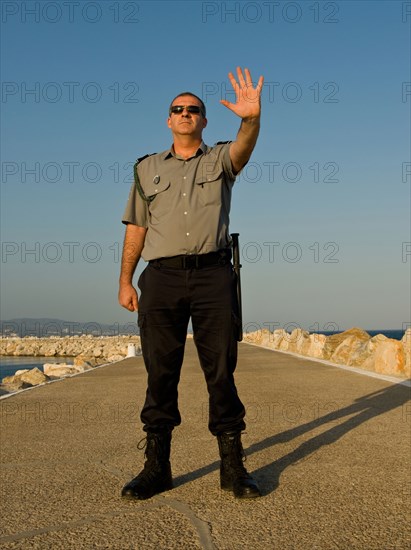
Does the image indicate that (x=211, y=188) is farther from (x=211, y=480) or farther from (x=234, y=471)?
(x=211, y=480)

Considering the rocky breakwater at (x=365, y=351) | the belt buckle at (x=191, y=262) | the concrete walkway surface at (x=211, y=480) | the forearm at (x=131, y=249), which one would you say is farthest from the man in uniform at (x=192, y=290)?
the rocky breakwater at (x=365, y=351)

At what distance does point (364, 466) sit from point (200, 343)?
4.90 ft

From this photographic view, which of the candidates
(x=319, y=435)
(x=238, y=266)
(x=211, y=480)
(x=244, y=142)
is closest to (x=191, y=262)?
(x=238, y=266)

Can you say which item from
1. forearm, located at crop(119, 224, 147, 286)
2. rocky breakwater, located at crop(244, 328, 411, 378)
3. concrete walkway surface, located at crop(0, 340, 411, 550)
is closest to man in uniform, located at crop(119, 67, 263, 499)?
forearm, located at crop(119, 224, 147, 286)

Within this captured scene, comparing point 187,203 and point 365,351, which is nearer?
point 187,203

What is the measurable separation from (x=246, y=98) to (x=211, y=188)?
1.94ft

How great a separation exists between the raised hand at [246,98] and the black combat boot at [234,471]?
6.11ft

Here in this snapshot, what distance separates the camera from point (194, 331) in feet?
11.8

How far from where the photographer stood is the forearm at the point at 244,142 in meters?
3.29

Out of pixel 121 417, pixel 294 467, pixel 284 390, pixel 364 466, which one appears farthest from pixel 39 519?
pixel 284 390

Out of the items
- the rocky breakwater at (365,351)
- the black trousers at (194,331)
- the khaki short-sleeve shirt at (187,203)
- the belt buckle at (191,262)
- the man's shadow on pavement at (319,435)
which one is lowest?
the rocky breakwater at (365,351)

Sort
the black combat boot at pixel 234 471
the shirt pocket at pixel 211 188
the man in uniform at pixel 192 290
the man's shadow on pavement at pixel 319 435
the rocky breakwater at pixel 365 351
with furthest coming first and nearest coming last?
the rocky breakwater at pixel 365 351, the man's shadow on pavement at pixel 319 435, the shirt pocket at pixel 211 188, the man in uniform at pixel 192 290, the black combat boot at pixel 234 471

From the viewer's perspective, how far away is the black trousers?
11.4ft

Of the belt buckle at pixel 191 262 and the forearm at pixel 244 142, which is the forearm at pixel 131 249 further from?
the forearm at pixel 244 142
